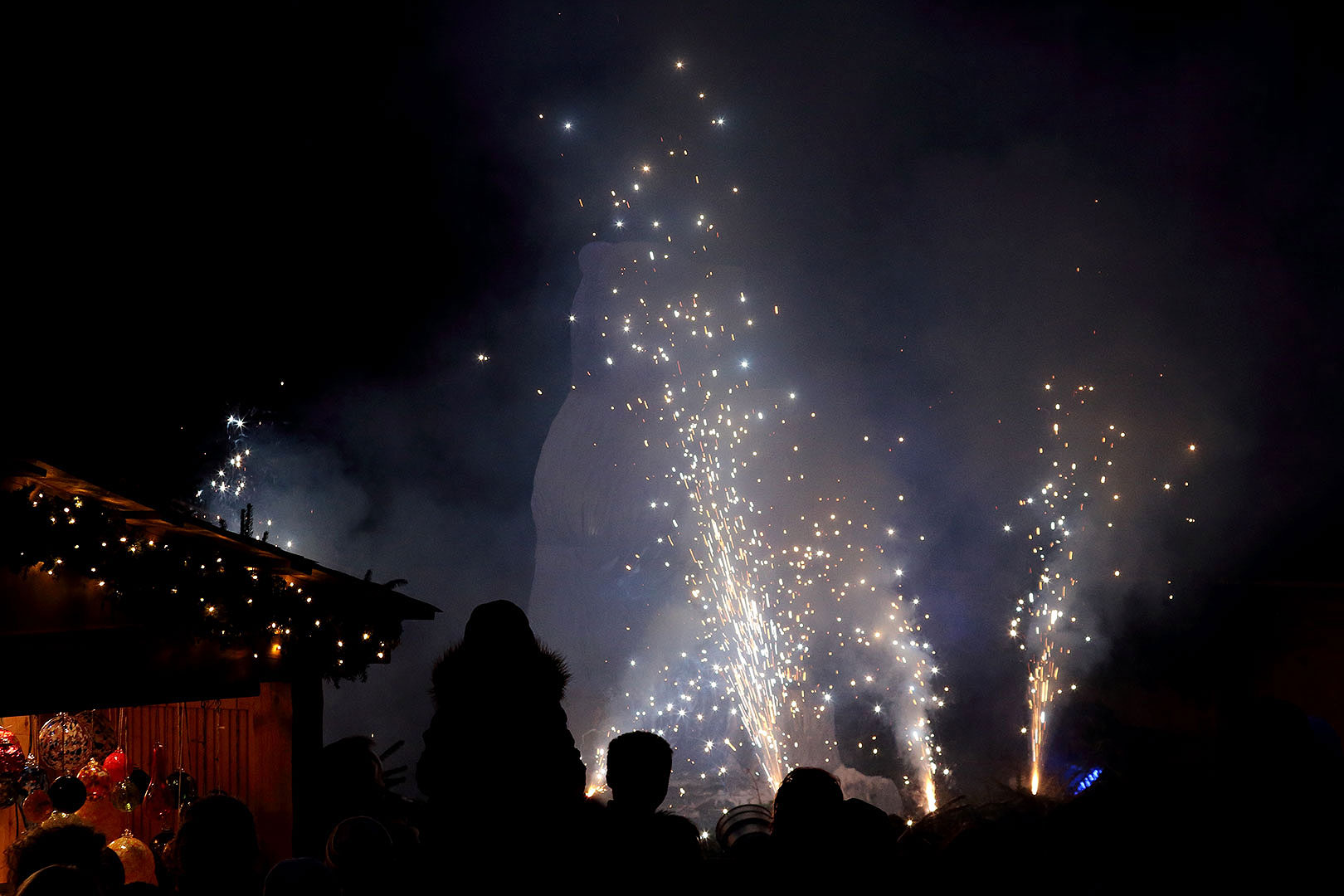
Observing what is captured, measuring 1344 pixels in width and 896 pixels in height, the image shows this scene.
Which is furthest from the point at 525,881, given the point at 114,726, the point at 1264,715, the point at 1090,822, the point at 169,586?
the point at 114,726

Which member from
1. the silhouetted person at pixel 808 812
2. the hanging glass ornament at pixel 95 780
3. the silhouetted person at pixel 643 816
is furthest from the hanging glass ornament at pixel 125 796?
the silhouetted person at pixel 808 812

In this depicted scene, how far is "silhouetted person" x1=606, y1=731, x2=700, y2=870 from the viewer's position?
233 centimetres

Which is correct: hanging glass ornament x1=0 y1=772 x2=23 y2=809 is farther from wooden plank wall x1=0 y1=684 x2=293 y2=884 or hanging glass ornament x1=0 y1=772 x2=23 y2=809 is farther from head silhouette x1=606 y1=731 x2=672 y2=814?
head silhouette x1=606 y1=731 x2=672 y2=814

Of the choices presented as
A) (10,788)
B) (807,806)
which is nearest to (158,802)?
(10,788)

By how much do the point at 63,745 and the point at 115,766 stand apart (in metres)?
0.52

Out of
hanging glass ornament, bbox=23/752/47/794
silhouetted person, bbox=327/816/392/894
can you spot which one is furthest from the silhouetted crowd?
hanging glass ornament, bbox=23/752/47/794

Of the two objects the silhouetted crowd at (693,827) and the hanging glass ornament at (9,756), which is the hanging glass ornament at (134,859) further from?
the silhouetted crowd at (693,827)

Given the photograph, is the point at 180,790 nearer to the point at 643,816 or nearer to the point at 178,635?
the point at 178,635

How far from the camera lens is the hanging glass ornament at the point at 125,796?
233 inches

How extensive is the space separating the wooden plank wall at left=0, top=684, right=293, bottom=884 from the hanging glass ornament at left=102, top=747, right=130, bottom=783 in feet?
1.62

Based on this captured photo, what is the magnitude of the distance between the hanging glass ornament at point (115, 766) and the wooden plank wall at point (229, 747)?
0.49 m

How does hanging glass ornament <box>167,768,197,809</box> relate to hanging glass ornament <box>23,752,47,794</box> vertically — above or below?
below

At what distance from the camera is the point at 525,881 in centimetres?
223

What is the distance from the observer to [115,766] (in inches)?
Result: 245
